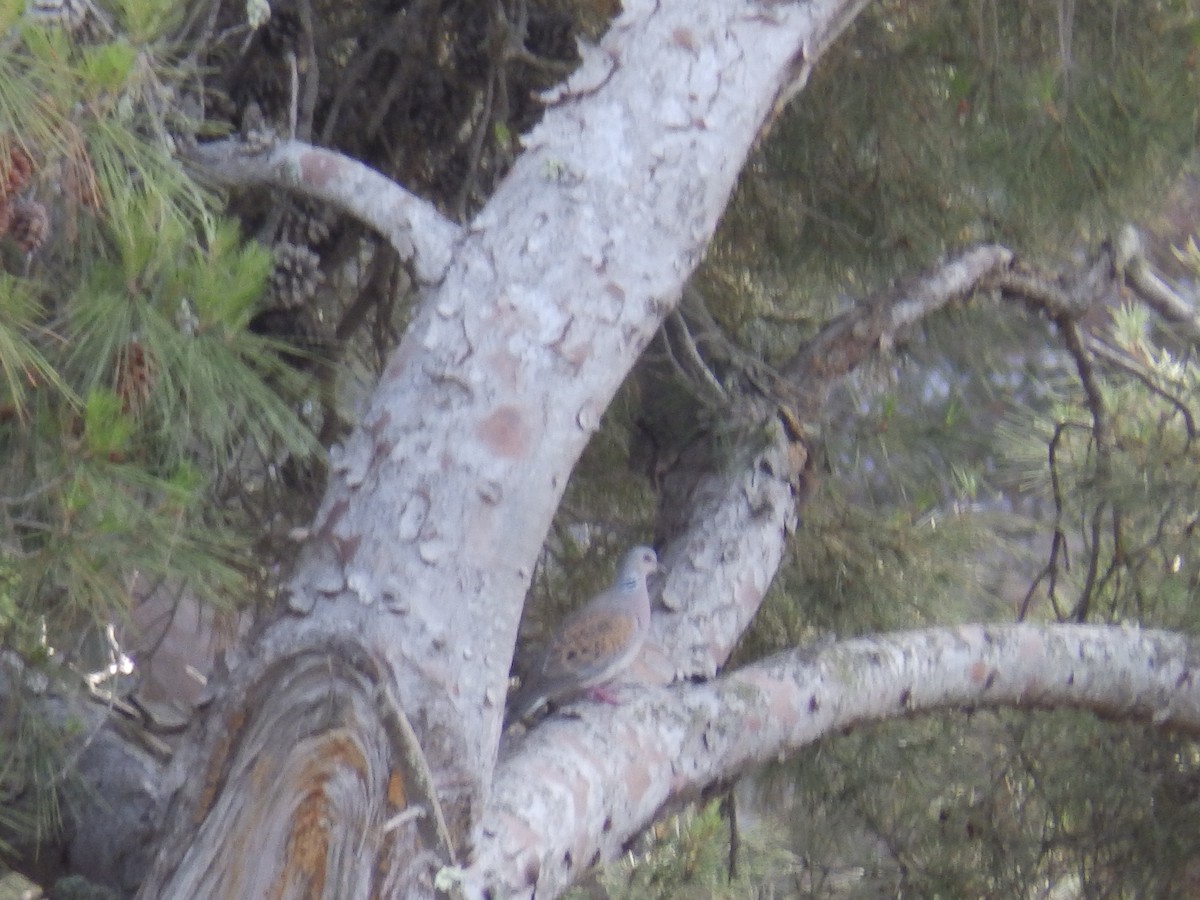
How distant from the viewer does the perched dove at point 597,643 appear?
6.02 feet

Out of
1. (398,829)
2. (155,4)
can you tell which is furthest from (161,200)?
(398,829)

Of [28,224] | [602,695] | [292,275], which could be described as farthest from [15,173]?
[602,695]

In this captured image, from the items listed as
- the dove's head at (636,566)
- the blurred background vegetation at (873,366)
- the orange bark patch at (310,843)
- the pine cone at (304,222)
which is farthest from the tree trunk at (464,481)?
the dove's head at (636,566)

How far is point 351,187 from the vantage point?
1.58m

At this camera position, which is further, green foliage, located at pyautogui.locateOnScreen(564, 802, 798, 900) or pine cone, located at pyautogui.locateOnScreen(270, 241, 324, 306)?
green foliage, located at pyautogui.locateOnScreen(564, 802, 798, 900)

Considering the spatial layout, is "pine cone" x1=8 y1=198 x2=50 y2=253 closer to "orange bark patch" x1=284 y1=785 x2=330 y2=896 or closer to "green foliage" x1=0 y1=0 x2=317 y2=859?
"green foliage" x1=0 y1=0 x2=317 y2=859

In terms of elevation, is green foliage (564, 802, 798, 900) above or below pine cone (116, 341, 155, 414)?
above

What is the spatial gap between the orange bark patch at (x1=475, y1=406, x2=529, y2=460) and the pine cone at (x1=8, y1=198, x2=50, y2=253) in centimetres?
45

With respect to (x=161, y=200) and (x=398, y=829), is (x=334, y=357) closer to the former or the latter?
(x=161, y=200)

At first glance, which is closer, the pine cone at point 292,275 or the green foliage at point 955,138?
the pine cone at point 292,275

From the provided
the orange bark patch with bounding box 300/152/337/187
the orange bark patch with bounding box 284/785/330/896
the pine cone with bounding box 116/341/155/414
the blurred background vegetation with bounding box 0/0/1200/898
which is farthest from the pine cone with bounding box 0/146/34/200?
the orange bark patch with bounding box 284/785/330/896

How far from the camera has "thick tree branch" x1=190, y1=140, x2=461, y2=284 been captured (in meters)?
1.51

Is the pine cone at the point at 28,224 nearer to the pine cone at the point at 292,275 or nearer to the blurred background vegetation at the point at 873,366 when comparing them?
the blurred background vegetation at the point at 873,366

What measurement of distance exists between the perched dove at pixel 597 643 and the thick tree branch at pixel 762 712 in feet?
0.50
